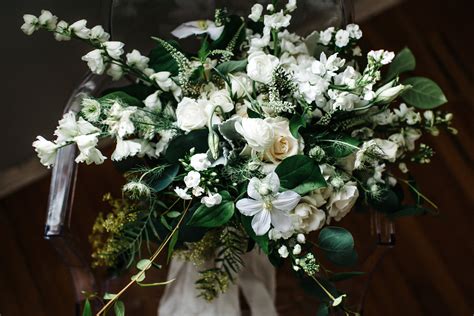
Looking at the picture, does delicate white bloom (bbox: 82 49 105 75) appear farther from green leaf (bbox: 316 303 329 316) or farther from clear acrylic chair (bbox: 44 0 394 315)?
green leaf (bbox: 316 303 329 316)

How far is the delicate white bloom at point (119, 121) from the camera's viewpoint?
681 millimetres

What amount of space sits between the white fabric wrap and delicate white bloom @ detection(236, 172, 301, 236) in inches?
9.6

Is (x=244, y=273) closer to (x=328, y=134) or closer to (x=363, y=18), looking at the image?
(x=328, y=134)

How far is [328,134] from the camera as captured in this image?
750mm

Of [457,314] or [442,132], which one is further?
[442,132]

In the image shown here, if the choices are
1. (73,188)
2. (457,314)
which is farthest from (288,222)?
(457,314)

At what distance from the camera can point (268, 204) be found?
653 mm

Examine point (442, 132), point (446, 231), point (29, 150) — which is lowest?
point (446, 231)

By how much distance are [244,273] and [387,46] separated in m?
0.79

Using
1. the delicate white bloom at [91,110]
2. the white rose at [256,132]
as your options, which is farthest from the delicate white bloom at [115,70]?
the white rose at [256,132]

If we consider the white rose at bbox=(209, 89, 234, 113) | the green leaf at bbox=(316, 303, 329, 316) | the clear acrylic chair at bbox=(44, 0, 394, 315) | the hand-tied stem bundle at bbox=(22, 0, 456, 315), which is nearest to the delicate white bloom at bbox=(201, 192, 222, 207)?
the hand-tied stem bundle at bbox=(22, 0, 456, 315)

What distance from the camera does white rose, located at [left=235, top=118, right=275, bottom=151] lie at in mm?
665

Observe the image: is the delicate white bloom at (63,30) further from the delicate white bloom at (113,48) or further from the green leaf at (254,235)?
the green leaf at (254,235)

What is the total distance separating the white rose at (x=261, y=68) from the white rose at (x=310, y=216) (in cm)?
15
